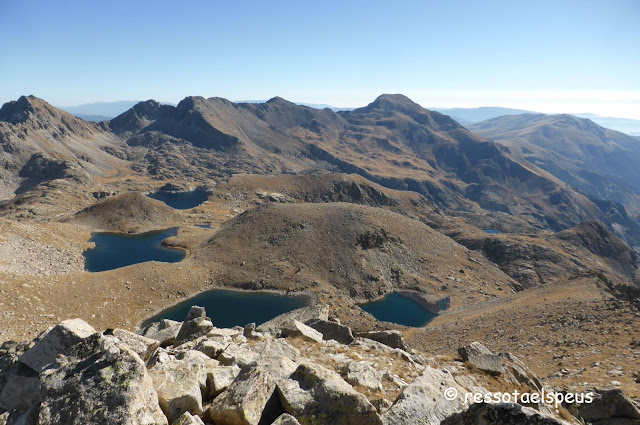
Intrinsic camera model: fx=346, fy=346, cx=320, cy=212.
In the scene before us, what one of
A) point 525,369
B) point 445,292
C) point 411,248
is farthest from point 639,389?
point 411,248

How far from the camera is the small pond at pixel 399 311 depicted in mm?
74062

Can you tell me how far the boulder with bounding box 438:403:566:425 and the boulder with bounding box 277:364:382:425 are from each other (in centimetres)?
274

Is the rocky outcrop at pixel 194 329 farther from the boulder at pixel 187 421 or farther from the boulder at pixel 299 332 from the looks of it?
the boulder at pixel 187 421

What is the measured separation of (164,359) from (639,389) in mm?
26479

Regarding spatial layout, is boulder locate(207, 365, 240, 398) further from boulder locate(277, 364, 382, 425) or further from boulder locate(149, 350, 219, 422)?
boulder locate(277, 364, 382, 425)

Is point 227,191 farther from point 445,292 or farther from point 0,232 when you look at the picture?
point 445,292

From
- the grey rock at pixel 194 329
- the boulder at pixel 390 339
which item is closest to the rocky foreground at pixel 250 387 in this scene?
the grey rock at pixel 194 329

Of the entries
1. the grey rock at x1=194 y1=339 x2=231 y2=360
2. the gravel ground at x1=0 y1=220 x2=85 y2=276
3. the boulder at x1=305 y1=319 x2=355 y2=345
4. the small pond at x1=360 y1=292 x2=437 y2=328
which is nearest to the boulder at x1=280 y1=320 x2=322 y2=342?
the boulder at x1=305 y1=319 x2=355 y2=345

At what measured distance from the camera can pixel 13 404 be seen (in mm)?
A: 13391

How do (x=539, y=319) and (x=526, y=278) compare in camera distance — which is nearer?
(x=539, y=319)

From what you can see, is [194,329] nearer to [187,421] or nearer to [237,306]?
[187,421]

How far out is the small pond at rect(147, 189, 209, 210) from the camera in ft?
554

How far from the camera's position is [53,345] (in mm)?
13648

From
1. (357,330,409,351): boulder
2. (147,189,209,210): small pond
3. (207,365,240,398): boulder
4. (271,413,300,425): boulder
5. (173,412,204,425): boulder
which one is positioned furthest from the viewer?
(147,189,209,210): small pond
